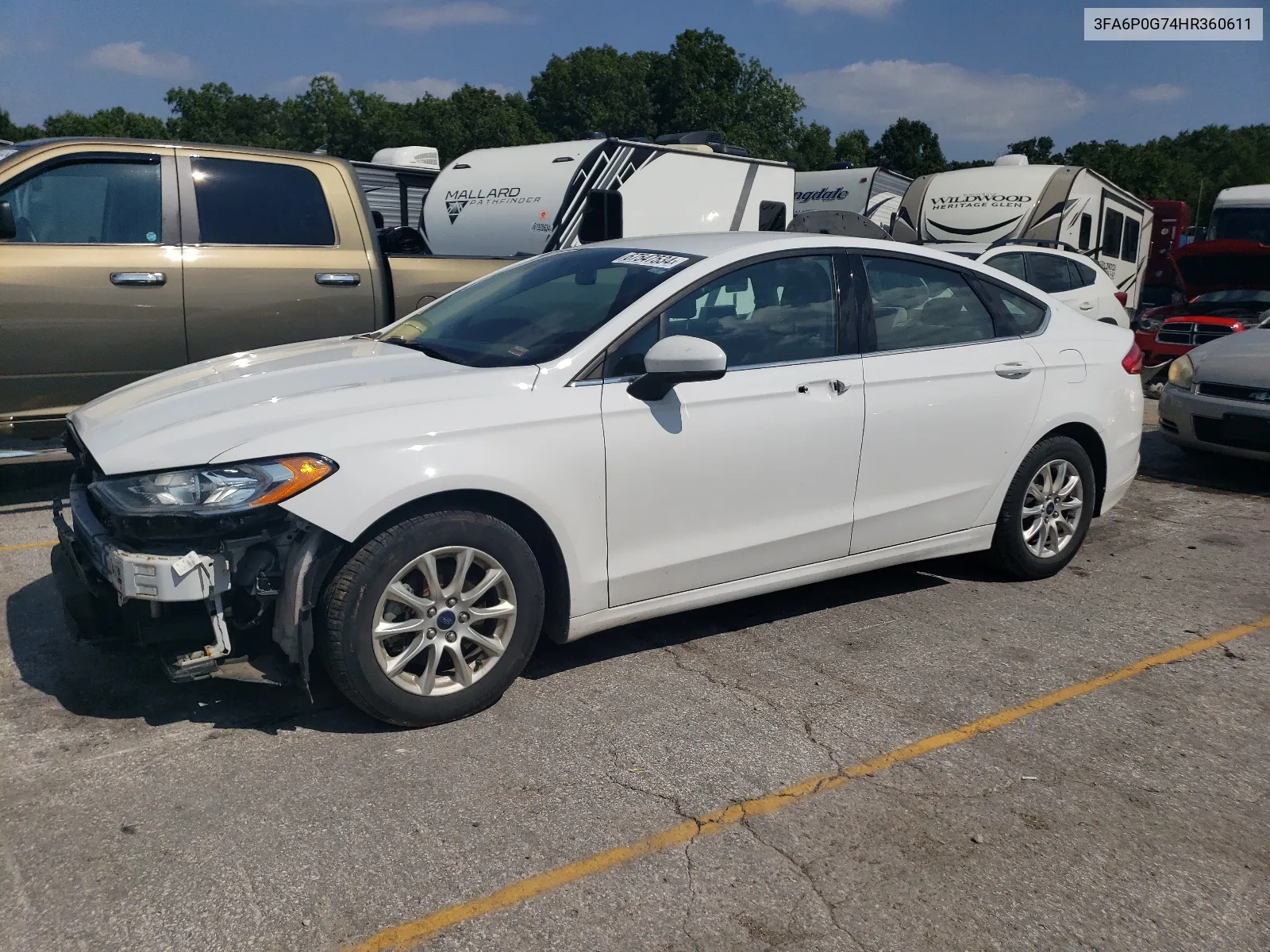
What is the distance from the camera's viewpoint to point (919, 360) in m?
4.48

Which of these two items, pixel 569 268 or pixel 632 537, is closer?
pixel 632 537

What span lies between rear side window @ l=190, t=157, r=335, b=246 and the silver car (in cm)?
619

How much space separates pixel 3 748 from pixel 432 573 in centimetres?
144

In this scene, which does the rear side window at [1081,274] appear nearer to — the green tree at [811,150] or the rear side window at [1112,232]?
the rear side window at [1112,232]

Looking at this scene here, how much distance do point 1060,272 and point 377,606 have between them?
10.0m

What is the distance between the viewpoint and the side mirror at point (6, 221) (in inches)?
219

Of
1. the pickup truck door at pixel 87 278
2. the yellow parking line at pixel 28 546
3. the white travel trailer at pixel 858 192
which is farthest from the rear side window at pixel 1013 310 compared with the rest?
the white travel trailer at pixel 858 192

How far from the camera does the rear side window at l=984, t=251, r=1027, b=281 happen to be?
34.6 ft

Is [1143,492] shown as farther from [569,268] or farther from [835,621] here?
[569,268]

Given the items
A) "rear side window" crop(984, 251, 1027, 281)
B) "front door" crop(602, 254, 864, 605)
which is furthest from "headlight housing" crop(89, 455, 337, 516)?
"rear side window" crop(984, 251, 1027, 281)

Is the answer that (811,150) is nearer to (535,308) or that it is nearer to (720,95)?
(720,95)

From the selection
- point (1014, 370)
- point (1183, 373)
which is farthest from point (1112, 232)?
point (1014, 370)

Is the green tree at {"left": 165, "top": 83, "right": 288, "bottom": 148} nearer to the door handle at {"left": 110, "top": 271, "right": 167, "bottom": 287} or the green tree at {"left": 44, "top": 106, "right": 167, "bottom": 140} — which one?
the green tree at {"left": 44, "top": 106, "right": 167, "bottom": 140}

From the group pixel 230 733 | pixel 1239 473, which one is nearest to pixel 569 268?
pixel 230 733
